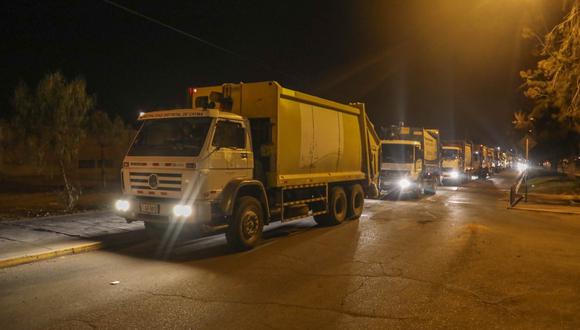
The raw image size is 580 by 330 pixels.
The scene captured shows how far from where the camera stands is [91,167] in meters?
39.5

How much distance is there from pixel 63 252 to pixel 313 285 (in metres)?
4.96

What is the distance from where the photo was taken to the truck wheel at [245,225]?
9.45 m

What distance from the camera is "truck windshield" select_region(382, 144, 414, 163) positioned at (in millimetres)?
23203

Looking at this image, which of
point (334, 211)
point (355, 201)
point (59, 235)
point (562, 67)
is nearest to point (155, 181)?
point (59, 235)

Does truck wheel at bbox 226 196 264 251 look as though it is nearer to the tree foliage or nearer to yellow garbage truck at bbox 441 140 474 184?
the tree foliage

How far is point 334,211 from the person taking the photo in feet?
44.1

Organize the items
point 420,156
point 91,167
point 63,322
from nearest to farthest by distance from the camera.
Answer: point 63,322
point 420,156
point 91,167

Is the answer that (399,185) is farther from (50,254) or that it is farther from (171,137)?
(50,254)

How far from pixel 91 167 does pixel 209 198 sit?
1334 inches

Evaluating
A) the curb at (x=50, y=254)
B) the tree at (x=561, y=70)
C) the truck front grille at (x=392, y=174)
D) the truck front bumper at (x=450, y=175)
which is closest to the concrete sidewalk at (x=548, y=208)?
the tree at (x=561, y=70)

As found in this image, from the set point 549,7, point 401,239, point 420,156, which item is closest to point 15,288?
point 401,239

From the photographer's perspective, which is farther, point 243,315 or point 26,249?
point 26,249

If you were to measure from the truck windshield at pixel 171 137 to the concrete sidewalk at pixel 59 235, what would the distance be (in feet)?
6.63

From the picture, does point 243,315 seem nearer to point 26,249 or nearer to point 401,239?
point 26,249
